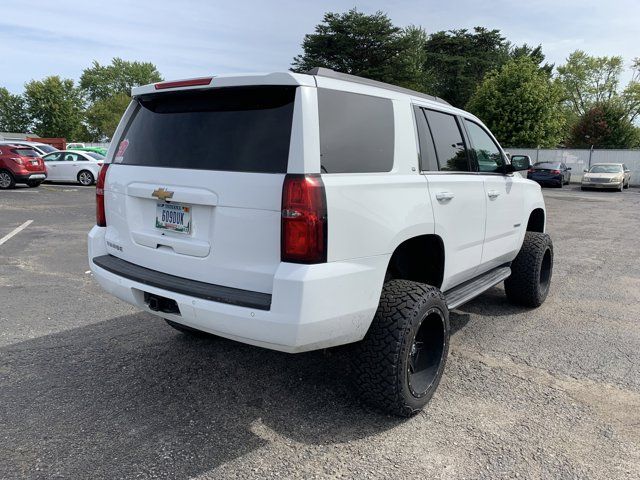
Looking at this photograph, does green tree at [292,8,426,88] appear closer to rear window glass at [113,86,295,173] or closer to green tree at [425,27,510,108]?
green tree at [425,27,510,108]

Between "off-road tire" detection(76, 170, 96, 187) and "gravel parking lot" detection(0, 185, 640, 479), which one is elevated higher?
"off-road tire" detection(76, 170, 96, 187)

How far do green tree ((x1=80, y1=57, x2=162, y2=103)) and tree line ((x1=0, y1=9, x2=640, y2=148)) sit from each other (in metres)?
15.7

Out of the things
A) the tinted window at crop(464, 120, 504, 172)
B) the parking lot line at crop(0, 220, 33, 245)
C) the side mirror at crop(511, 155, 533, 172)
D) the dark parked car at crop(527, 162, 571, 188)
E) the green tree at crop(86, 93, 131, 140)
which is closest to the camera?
the tinted window at crop(464, 120, 504, 172)

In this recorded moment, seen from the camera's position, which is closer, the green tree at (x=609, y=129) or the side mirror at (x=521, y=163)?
the side mirror at (x=521, y=163)

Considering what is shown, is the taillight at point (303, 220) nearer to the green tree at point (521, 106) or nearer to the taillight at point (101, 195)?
the taillight at point (101, 195)

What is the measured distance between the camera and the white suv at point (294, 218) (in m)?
2.40

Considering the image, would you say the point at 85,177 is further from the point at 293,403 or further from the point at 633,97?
the point at 633,97

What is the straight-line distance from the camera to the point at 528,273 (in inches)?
193

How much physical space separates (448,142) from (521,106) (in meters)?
33.6

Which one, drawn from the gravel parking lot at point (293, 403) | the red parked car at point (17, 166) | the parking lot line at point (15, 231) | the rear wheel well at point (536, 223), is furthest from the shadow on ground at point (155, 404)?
the red parked car at point (17, 166)

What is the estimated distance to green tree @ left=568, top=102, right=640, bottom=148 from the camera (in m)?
41.9

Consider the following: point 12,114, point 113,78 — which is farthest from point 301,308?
point 113,78

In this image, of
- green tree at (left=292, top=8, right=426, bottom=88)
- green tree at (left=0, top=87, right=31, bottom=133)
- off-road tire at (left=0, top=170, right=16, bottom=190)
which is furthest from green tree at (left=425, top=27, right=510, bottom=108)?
green tree at (left=0, top=87, right=31, bottom=133)

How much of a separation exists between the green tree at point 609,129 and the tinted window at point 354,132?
46.6 metres
